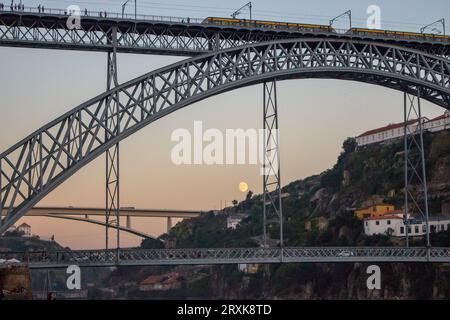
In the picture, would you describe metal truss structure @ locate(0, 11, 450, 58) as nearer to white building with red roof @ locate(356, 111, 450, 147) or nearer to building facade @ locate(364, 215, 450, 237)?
building facade @ locate(364, 215, 450, 237)

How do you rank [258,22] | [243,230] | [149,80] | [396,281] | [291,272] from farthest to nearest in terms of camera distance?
[243,230]
[291,272]
[396,281]
[258,22]
[149,80]

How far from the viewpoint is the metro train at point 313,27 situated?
45.1 metres

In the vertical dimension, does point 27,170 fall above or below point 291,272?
above

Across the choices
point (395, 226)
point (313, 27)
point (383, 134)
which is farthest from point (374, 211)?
point (313, 27)

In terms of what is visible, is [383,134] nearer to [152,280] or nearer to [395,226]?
[152,280]

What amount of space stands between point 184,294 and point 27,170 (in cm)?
5792

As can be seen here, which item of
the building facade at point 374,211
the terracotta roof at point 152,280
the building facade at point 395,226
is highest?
the building facade at point 374,211

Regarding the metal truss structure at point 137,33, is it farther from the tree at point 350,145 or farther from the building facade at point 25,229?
the building facade at point 25,229

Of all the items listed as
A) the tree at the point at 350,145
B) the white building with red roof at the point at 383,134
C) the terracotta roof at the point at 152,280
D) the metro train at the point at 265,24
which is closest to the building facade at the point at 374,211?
the white building with red roof at the point at 383,134

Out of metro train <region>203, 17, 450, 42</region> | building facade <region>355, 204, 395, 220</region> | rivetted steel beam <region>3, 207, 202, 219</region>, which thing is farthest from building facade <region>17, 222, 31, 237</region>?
metro train <region>203, 17, 450, 42</region>

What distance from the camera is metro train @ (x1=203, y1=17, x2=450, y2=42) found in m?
45.1

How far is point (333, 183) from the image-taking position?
4156 inches

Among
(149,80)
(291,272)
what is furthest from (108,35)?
(291,272)
